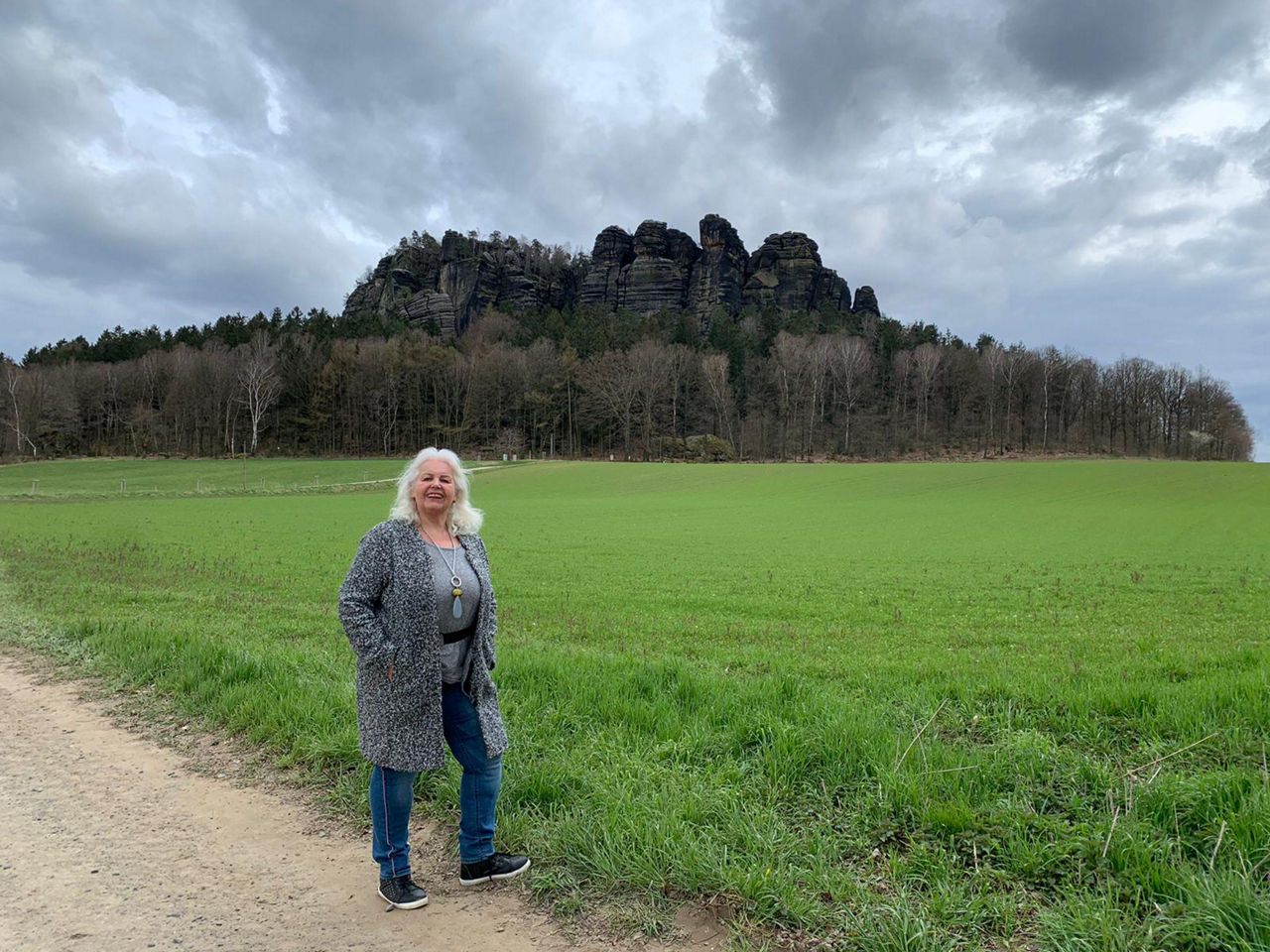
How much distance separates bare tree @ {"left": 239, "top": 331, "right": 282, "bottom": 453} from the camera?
95188mm

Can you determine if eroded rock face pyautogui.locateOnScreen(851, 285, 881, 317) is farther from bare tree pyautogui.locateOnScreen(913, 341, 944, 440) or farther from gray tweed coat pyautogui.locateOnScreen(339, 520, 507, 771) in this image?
gray tweed coat pyautogui.locateOnScreen(339, 520, 507, 771)

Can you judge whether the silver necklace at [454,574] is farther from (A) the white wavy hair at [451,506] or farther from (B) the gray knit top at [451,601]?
(A) the white wavy hair at [451,506]

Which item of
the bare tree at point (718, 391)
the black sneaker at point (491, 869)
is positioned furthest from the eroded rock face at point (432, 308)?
the black sneaker at point (491, 869)

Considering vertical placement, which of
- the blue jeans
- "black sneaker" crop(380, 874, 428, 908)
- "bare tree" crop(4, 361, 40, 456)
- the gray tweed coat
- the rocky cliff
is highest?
the rocky cliff

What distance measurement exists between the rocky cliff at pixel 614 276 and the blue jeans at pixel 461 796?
165333mm

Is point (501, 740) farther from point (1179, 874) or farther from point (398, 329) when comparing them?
point (398, 329)

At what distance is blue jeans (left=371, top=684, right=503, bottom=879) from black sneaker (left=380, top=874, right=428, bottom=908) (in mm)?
40

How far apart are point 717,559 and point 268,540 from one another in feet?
57.0

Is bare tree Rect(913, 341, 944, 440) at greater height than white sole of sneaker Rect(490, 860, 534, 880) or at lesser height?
greater

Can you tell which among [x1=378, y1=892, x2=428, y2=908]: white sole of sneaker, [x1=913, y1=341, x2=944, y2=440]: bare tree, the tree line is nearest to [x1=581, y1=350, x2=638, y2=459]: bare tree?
the tree line

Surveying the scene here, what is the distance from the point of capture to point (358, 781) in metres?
5.32

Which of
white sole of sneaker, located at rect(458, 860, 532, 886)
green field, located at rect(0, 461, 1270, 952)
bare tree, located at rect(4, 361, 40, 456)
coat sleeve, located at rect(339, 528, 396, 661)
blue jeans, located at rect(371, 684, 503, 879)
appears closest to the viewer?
green field, located at rect(0, 461, 1270, 952)

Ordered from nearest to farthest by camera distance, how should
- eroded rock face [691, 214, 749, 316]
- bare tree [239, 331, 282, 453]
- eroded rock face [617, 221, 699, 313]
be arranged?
bare tree [239, 331, 282, 453] < eroded rock face [691, 214, 749, 316] < eroded rock face [617, 221, 699, 313]

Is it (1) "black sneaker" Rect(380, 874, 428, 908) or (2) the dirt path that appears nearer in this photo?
(2) the dirt path
